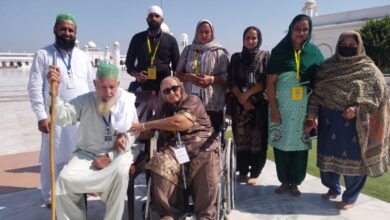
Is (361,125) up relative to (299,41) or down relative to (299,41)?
→ down

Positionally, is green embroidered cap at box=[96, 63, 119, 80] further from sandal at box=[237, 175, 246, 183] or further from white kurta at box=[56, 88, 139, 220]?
sandal at box=[237, 175, 246, 183]

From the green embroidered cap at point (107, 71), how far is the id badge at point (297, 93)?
1598 millimetres

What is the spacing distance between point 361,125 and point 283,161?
0.80 m

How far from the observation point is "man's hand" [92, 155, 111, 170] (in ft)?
7.47

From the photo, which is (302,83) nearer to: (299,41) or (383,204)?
(299,41)

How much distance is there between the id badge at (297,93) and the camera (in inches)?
112

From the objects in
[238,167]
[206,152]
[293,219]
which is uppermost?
[206,152]

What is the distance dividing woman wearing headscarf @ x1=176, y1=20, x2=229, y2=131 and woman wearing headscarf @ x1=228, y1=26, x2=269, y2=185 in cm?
11

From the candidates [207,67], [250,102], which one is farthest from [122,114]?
[250,102]

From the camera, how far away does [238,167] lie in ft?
11.5

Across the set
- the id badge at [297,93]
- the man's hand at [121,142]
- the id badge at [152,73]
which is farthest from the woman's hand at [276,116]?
the man's hand at [121,142]

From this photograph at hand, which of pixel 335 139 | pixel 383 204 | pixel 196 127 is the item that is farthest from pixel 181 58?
pixel 383 204

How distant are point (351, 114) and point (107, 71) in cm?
198

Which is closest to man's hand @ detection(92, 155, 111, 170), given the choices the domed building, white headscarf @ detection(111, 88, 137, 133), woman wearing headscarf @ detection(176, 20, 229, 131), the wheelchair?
white headscarf @ detection(111, 88, 137, 133)
